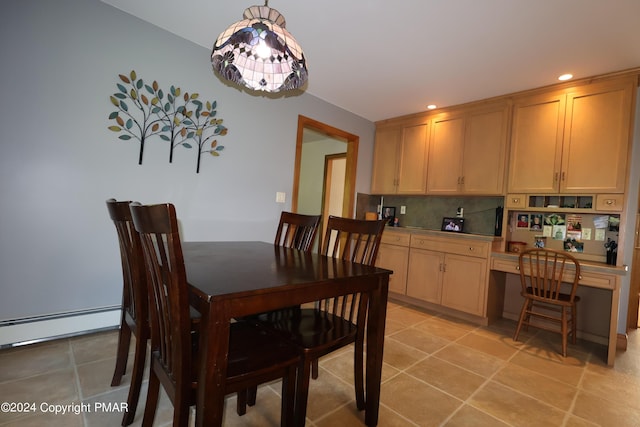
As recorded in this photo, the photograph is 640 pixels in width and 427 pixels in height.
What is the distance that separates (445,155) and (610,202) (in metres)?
1.54

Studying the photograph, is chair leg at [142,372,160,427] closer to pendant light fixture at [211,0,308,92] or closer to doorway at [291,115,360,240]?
pendant light fixture at [211,0,308,92]

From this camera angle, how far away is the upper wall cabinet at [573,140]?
2.44m

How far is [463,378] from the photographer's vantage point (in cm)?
192

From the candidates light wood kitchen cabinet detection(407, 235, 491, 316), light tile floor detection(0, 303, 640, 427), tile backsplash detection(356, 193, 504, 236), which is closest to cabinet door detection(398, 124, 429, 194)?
tile backsplash detection(356, 193, 504, 236)

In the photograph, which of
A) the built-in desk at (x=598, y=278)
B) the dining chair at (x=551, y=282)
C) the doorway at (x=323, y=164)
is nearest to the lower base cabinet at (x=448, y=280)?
the built-in desk at (x=598, y=278)

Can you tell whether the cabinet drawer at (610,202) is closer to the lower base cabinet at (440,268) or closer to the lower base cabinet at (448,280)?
the lower base cabinet at (440,268)

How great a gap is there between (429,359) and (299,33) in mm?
2669

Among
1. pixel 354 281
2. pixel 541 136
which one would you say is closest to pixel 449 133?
pixel 541 136

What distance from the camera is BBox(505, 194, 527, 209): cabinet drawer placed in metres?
2.90

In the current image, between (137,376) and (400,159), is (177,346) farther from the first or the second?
(400,159)

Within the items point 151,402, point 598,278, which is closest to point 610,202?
point 598,278

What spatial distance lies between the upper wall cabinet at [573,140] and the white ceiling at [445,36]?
0.65 ft

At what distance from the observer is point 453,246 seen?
314 centimetres

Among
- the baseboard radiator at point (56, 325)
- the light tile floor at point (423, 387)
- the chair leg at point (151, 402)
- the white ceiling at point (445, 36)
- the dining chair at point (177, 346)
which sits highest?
the white ceiling at point (445, 36)
